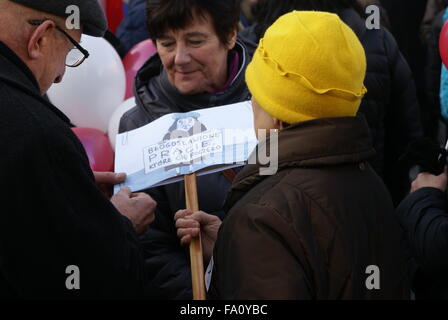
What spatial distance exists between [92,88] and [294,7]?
1.12 m

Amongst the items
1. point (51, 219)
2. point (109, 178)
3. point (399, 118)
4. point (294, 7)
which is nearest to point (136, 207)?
point (109, 178)

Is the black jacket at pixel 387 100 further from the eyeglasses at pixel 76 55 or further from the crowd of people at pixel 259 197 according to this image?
the eyeglasses at pixel 76 55

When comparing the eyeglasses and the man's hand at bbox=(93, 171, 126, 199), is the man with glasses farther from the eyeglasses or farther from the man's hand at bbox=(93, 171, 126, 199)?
the man's hand at bbox=(93, 171, 126, 199)

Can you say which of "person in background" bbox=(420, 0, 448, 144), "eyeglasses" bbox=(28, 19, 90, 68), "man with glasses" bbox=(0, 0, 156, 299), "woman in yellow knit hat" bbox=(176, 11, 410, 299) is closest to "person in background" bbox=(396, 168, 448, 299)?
"woman in yellow knit hat" bbox=(176, 11, 410, 299)

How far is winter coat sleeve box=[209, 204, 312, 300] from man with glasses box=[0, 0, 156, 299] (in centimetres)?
40

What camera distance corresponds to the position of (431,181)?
7.89 feet

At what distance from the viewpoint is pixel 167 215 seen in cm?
262

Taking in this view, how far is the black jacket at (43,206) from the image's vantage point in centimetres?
180

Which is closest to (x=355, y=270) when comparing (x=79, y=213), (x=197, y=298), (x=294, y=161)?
(x=294, y=161)

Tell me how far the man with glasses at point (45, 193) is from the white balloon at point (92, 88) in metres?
1.45

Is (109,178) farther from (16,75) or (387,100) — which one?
(387,100)

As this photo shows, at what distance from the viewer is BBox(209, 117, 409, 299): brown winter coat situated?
1686mm

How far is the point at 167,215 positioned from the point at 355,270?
3.44 ft
